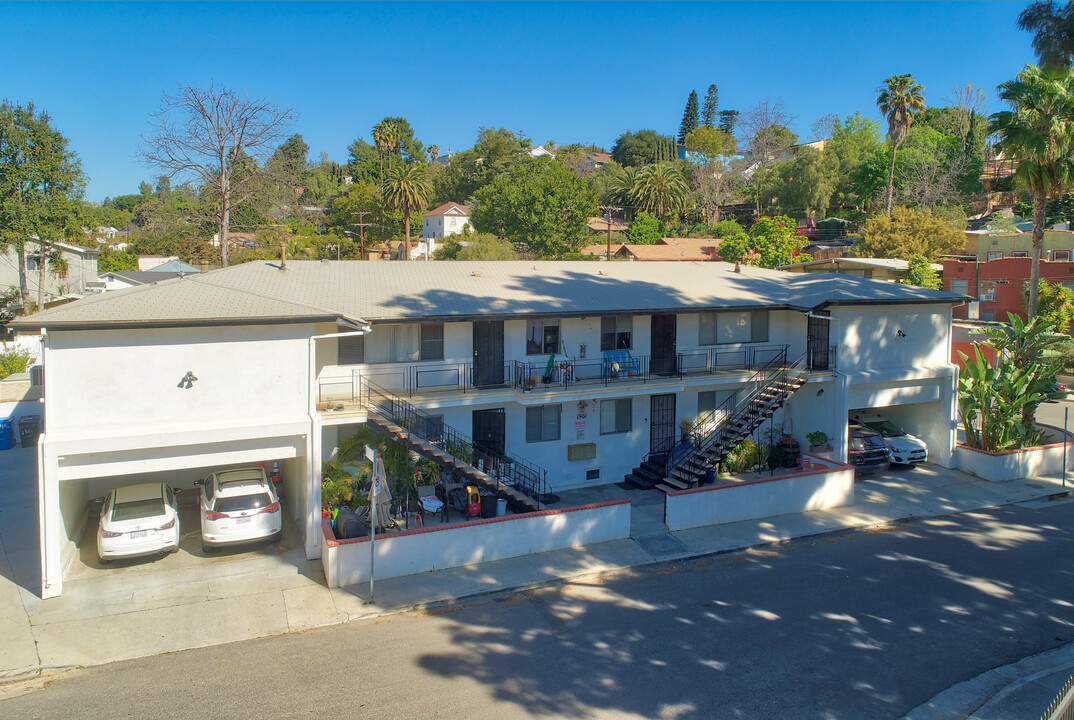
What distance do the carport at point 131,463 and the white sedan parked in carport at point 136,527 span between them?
67cm

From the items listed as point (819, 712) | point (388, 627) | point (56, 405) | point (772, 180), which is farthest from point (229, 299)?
point (772, 180)

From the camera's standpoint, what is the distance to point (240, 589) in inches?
547

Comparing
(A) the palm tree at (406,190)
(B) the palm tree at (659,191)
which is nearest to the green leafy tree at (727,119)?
(B) the palm tree at (659,191)

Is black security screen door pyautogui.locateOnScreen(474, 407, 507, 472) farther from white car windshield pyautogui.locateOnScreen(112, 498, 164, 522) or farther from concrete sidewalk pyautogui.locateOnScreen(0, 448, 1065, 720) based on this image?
white car windshield pyautogui.locateOnScreen(112, 498, 164, 522)

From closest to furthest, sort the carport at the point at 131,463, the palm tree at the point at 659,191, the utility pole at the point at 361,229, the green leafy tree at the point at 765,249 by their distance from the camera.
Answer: the carport at the point at 131,463, the green leafy tree at the point at 765,249, the utility pole at the point at 361,229, the palm tree at the point at 659,191

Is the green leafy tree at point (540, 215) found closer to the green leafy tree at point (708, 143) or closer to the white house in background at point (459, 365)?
the white house in background at point (459, 365)

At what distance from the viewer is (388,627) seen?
12.7 meters

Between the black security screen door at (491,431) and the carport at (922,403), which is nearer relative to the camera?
the black security screen door at (491,431)

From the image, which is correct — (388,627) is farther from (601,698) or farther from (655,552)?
(655,552)

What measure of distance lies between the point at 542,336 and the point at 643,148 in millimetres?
106371

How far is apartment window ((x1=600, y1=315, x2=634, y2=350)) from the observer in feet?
68.7

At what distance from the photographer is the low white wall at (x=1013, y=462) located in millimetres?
21438

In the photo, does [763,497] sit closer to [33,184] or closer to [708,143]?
[33,184]

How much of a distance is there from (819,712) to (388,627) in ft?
23.0
